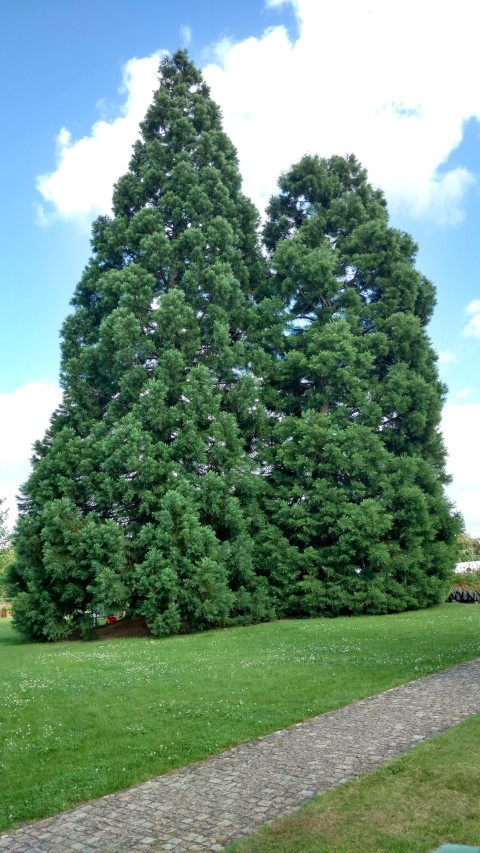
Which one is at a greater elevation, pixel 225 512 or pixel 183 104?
pixel 183 104

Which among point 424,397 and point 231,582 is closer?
point 231,582

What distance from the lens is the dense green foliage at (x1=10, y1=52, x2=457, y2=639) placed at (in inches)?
845

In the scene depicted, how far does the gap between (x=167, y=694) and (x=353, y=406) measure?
1822 centimetres

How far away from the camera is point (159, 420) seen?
22375 mm

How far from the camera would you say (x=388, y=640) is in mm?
15289

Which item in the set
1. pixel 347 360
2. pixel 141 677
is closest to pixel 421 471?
pixel 347 360

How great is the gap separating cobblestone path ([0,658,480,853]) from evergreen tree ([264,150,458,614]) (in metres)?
15.4

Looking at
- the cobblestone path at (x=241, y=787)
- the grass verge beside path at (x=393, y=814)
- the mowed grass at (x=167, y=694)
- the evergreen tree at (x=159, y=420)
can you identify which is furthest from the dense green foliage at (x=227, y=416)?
the grass verge beside path at (x=393, y=814)

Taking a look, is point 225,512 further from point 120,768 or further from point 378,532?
point 120,768

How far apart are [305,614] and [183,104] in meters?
22.8

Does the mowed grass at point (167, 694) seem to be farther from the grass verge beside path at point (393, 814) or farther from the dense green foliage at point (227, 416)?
the dense green foliage at point (227, 416)

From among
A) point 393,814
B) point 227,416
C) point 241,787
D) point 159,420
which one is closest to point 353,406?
point 227,416

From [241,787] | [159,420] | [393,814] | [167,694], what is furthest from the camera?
[159,420]

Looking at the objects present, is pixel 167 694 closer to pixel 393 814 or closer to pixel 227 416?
pixel 393 814
